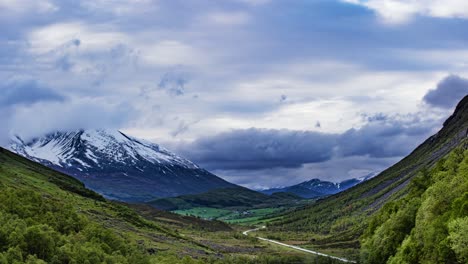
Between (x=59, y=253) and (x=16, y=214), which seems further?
(x=16, y=214)

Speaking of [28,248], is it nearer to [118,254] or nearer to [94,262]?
[94,262]

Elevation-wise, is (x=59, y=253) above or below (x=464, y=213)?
below

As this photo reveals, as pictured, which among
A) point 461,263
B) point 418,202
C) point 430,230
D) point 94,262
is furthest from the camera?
point 418,202

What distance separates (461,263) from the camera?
121750mm

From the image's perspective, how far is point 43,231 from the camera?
168 meters

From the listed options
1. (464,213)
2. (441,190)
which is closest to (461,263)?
(464,213)

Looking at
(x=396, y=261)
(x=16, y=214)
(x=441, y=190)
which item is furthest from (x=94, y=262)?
(x=441, y=190)

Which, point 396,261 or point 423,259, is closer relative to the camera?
point 423,259

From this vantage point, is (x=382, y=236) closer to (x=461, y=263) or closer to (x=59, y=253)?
(x=461, y=263)

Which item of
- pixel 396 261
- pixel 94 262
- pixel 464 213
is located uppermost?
pixel 464 213

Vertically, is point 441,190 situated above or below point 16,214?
above

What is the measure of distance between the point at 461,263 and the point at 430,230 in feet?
61.8

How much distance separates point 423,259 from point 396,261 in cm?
1942

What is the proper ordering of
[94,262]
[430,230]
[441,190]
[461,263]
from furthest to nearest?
[94,262] → [441,190] → [430,230] → [461,263]
